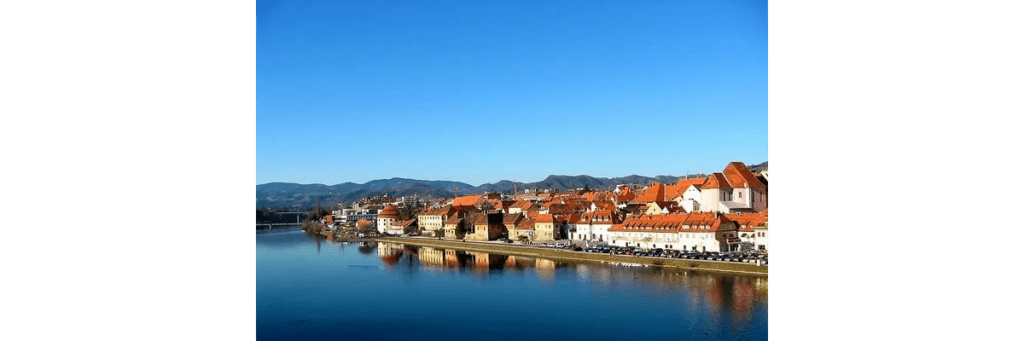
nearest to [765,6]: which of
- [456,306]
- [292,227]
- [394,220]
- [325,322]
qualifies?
[456,306]

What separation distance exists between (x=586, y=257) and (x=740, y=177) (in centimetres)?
377

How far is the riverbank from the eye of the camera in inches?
423

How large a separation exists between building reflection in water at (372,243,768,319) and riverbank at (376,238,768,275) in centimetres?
22

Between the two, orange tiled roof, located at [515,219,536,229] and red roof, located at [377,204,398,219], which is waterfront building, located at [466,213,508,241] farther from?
red roof, located at [377,204,398,219]

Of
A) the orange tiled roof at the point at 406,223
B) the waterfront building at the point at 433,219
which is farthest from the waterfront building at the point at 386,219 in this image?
the waterfront building at the point at 433,219

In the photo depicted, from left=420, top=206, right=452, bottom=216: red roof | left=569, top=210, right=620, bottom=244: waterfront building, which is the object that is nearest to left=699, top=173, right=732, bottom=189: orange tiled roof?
left=569, top=210, right=620, bottom=244: waterfront building

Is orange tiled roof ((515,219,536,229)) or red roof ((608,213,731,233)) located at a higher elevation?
red roof ((608,213,731,233))

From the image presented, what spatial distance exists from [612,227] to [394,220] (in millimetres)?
10665

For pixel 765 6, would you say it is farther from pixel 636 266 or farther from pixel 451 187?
pixel 451 187

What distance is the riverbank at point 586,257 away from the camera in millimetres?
10734

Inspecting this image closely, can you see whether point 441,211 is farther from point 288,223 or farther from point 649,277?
point 649,277

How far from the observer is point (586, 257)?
1345cm

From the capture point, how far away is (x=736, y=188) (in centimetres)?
1510

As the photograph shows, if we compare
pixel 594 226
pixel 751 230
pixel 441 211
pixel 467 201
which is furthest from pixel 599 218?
pixel 467 201
